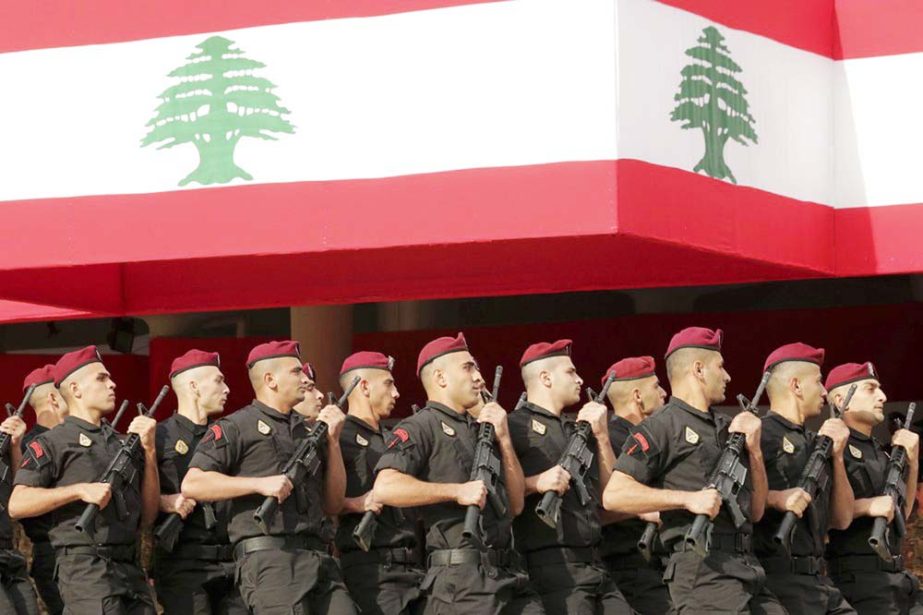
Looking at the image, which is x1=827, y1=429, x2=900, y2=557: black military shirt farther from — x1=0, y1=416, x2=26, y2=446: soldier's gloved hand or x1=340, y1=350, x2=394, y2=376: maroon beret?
x1=0, y1=416, x2=26, y2=446: soldier's gloved hand

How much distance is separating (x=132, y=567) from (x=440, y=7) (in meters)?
3.08

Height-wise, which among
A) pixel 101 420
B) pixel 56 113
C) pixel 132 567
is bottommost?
pixel 132 567

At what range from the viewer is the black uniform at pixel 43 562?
9688mm

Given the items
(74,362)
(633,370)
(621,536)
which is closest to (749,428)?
(621,536)

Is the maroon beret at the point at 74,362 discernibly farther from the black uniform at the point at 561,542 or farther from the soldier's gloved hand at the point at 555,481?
the soldier's gloved hand at the point at 555,481

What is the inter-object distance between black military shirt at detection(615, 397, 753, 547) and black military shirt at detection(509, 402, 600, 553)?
40cm

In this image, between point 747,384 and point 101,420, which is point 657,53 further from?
point 747,384

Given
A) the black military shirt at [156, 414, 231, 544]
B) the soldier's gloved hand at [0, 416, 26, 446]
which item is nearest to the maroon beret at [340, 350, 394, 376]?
the black military shirt at [156, 414, 231, 544]

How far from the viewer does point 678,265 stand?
11.1 meters

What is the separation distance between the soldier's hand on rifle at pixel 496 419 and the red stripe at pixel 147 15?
2.24 meters

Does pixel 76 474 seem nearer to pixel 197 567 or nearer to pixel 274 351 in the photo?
pixel 197 567

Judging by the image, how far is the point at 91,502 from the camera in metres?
8.85

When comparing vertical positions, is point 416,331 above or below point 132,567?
above

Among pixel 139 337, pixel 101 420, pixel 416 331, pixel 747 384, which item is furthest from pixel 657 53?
pixel 139 337
